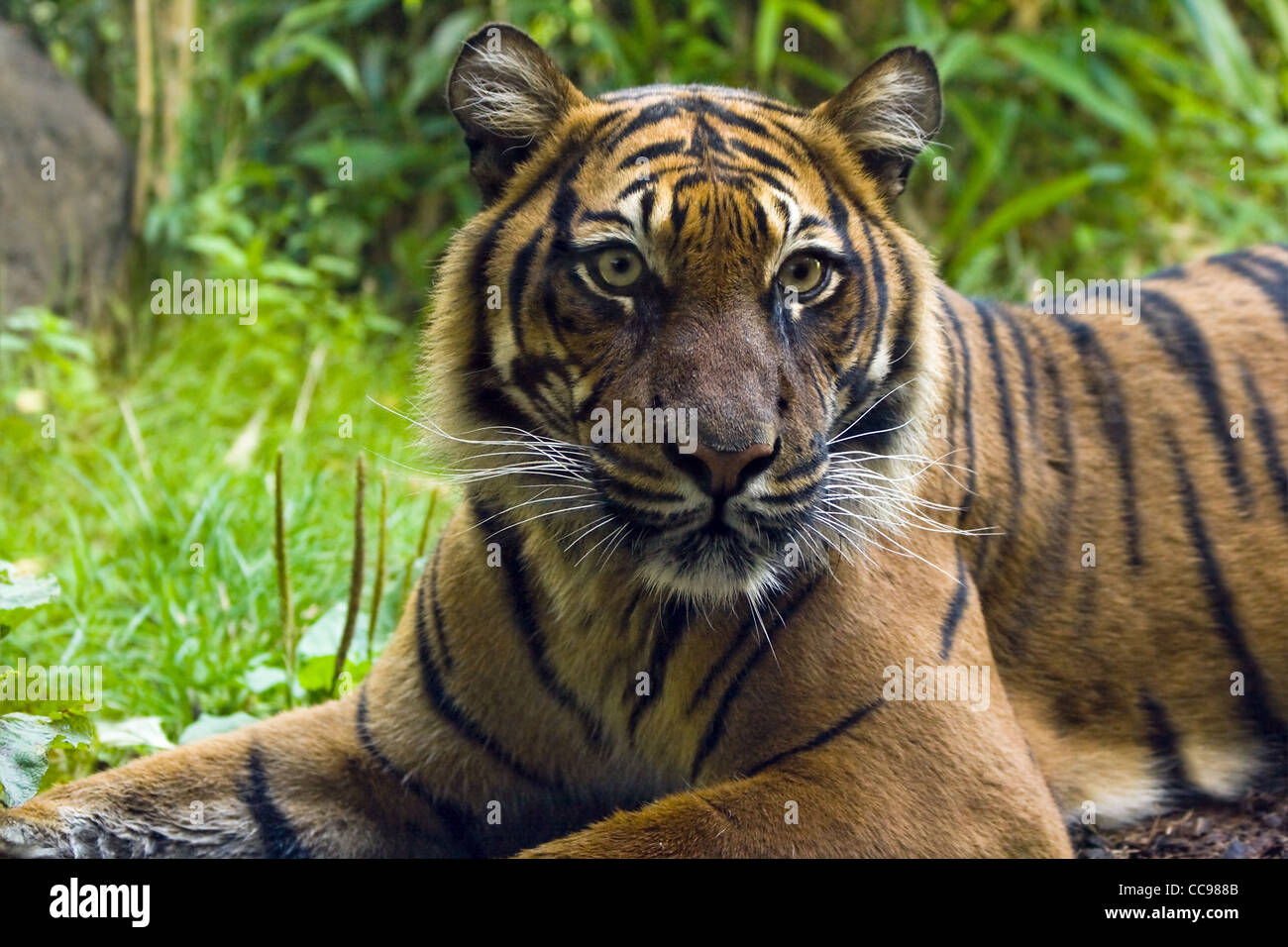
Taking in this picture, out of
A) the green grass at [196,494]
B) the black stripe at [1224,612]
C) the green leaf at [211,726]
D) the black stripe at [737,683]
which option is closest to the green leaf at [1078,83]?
the green grass at [196,494]

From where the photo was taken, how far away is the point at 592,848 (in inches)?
92.4

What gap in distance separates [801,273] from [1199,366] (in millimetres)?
1234

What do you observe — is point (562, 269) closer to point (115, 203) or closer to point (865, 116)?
point (865, 116)

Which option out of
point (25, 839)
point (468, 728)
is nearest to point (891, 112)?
point (468, 728)

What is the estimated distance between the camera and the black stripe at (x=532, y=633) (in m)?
2.71

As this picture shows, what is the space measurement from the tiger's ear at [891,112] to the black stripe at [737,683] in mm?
799

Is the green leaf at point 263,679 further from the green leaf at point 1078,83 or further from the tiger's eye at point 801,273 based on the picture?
the green leaf at point 1078,83

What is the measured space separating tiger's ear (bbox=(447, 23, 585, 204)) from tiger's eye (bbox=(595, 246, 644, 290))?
1.20ft

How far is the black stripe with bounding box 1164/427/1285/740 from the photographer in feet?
9.93

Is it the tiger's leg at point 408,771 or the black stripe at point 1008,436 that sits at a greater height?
the black stripe at point 1008,436

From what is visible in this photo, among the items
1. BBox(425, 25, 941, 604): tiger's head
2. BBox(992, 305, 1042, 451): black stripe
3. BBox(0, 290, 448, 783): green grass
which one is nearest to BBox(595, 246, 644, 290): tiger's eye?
BBox(425, 25, 941, 604): tiger's head

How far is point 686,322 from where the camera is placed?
227 centimetres

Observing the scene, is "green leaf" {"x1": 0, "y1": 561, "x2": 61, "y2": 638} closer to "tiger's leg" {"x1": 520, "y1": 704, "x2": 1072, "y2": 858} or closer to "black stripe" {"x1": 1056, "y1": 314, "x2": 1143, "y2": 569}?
"tiger's leg" {"x1": 520, "y1": 704, "x2": 1072, "y2": 858}

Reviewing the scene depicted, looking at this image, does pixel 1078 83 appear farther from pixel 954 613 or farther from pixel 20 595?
pixel 20 595
